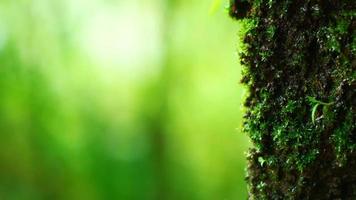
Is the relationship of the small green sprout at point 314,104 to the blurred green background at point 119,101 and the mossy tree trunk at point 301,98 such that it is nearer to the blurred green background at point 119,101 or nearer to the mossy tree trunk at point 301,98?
the mossy tree trunk at point 301,98

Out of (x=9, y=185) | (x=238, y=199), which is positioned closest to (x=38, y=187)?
(x=9, y=185)

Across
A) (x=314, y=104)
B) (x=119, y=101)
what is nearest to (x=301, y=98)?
(x=314, y=104)

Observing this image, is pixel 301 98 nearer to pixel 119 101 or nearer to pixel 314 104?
pixel 314 104

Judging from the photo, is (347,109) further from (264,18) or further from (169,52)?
(169,52)

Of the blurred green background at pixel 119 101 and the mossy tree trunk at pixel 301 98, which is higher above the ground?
the blurred green background at pixel 119 101

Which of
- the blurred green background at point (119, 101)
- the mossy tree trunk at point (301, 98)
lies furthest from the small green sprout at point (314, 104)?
the blurred green background at point (119, 101)

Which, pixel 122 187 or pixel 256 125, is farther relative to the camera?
pixel 122 187

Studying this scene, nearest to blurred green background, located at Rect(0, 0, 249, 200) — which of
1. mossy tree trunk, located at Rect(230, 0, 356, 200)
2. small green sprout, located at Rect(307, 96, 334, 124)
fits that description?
mossy tree trunk, located at Rect(230, 0, 356, 200)

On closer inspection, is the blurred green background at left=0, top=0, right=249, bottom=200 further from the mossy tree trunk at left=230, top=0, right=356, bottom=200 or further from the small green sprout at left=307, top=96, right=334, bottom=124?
the small green sprout at left=307, top=96, right=334, bottom=124
